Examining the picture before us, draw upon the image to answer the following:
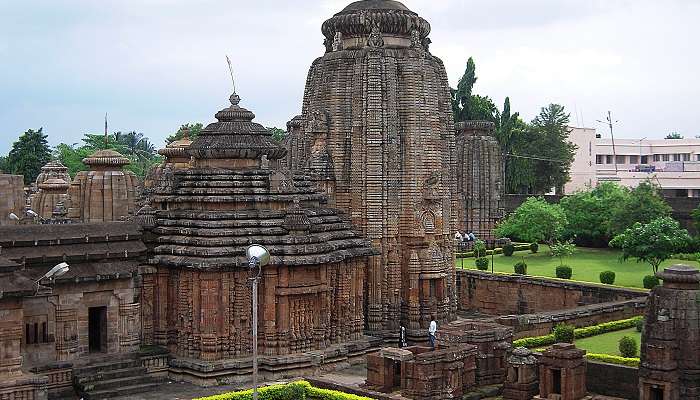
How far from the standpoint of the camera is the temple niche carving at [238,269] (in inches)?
865

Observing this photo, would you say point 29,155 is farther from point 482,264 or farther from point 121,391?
point 121,391

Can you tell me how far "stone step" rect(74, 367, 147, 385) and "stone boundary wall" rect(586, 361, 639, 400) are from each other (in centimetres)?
1146

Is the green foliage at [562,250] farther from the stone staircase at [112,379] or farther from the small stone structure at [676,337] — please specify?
the stone staircase at [112,379]

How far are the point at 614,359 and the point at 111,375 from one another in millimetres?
12709

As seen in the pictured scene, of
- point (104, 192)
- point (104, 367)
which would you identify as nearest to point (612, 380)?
point (104, 367)

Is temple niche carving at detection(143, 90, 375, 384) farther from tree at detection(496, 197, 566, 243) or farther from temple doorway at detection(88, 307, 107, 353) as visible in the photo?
tree at detection(496, 197, 566, 243)

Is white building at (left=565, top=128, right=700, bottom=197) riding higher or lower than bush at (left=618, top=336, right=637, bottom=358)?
higher

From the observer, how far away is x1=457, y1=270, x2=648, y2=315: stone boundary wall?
1293 inches

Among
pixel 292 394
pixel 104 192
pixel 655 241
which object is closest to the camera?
pixel 292 394

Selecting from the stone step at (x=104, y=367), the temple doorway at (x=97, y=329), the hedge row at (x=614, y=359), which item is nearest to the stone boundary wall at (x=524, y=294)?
the hedge row at (x=614, y=359)

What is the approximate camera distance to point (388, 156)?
85.3 ft

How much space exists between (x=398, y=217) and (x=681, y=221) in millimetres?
30261

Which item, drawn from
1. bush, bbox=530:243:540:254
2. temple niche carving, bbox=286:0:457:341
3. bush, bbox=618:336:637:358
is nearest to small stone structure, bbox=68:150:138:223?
temple niche carving, bbox=286:0:457:341

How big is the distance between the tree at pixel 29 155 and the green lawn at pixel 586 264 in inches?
1386
